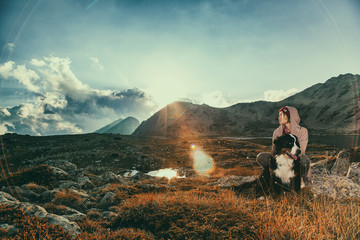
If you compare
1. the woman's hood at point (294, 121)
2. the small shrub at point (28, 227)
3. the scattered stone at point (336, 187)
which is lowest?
the scattered stone at point (336, 187)

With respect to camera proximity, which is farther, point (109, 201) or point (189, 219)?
point (109, 201)

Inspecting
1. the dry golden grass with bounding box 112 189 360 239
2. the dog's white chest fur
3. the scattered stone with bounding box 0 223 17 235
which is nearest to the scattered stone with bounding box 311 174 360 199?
the dry golden grass with bounding box 112 189 360 239

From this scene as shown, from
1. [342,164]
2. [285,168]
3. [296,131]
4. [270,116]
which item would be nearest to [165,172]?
[342,164]

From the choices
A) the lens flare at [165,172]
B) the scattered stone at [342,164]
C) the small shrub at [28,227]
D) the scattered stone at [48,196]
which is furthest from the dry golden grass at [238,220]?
the lens flare at [165,172]

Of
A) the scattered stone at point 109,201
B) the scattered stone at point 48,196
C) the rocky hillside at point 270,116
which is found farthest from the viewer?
the rocky hillside at point 270,116

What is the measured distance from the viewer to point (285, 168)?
19.6 feet

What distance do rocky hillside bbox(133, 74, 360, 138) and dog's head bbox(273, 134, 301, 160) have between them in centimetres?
13353

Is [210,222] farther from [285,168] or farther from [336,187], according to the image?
[336,187]

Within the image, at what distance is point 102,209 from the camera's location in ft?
26.0

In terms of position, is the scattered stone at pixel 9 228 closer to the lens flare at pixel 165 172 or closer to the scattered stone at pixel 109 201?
the scattered stone at pixel 109 201

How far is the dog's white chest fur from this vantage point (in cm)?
594

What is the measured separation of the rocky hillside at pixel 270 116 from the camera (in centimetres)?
12375

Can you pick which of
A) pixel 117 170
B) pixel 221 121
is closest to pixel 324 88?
pixel 221 121

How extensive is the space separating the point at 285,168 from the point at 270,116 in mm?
180246
